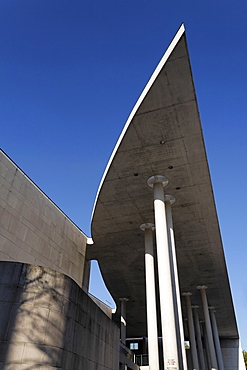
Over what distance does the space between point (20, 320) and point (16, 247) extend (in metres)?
8.36

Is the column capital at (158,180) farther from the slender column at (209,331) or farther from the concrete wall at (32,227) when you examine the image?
the slender column at (209,331)

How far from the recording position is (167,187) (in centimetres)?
1544

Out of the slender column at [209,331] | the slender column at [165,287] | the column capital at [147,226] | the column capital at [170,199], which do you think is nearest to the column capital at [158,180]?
the slender column at [165,287]

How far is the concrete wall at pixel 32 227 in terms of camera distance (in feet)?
48.1

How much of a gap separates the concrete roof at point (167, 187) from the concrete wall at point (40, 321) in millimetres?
6774

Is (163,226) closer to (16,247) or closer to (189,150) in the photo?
(189,150)

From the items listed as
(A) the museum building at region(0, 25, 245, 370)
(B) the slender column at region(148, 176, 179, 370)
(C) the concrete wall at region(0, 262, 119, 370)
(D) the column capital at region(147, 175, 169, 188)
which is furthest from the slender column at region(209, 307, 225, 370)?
(C) the concrete wall at region(0, 262, 119, 370)

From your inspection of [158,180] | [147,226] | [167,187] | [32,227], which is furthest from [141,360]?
[158,180]

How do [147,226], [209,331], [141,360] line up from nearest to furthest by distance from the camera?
[147,226]
[141,360]
[209,331]

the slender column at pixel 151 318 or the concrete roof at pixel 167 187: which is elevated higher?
the concrete roof at pixel 167 187

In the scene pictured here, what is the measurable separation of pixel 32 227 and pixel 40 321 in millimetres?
9826

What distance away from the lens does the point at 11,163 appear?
50.5 feet

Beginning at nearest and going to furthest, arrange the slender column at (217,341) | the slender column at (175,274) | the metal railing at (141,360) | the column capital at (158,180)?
the slender column at (175,274), the column capital at (158,180), the metal railing at (141,360), the slender column at (217,341)

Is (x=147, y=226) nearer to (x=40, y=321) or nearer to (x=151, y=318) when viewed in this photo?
(x=151, y=318)
